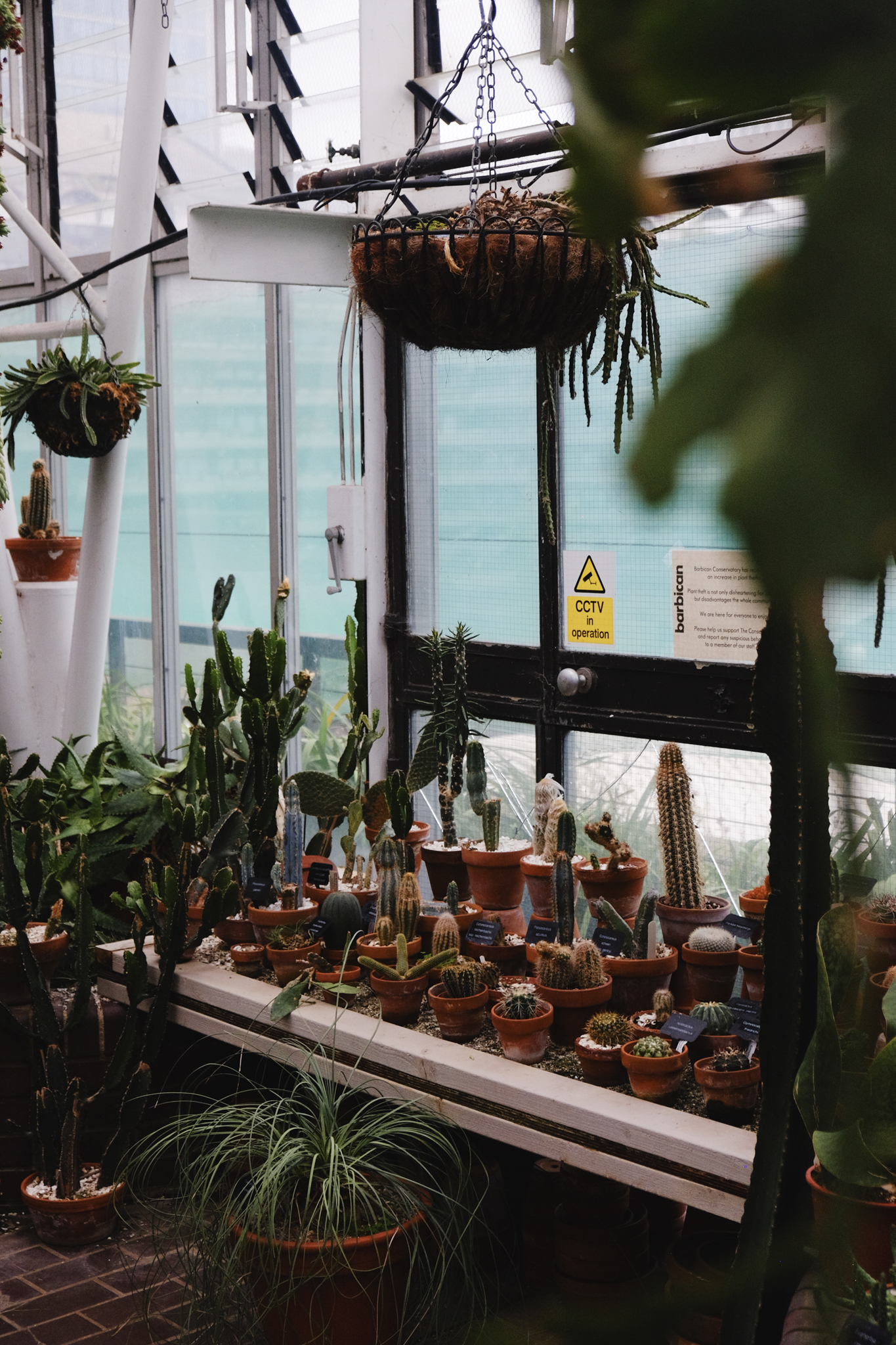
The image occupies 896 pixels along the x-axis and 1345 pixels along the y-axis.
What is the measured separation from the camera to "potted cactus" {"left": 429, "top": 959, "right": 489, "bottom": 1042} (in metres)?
2.46

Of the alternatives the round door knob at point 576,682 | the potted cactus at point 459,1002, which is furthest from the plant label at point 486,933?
the round door knob at point 576,682

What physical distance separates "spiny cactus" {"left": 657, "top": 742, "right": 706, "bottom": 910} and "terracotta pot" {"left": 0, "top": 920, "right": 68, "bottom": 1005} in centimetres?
151

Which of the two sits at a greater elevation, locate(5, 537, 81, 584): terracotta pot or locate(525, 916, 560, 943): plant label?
locate(5, 537, 81, 584): terracotta pot

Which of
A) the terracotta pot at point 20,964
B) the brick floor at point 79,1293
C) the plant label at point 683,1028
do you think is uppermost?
the plant label at point 683,1028

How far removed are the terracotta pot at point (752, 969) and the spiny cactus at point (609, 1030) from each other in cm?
27

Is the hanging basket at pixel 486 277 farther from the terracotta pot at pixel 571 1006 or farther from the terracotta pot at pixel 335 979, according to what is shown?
the terracotta pot at pixel 335 979

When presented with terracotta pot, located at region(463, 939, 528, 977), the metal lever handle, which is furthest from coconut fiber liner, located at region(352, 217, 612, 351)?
the metal lever handle

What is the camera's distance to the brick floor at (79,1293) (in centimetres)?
263

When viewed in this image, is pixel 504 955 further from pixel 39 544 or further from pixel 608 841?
pixel 39 544

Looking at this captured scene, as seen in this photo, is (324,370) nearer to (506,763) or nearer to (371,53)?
(371,53)

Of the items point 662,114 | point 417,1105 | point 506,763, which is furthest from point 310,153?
point 662,114

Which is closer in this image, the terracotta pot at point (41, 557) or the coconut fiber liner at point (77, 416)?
the coconut fiber liner at point (77, 416)

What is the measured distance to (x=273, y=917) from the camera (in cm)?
296

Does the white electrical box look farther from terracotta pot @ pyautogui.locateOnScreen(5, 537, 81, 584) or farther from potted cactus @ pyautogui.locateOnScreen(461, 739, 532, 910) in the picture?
terracotta pot @ pyautogui.locateOnScreen(5, 537, 81, 584)
